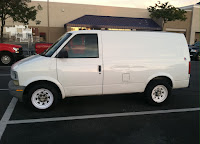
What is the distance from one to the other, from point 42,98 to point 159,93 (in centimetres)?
319

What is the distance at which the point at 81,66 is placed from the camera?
438 centimetres

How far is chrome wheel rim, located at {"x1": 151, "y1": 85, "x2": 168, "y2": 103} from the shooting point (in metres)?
5.09

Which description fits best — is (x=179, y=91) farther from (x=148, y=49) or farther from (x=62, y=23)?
(x=62, y=23)

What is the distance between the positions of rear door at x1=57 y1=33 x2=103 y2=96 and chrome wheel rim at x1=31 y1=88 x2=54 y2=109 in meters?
0.43

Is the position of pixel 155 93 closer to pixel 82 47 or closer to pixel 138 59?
pixel 138 59

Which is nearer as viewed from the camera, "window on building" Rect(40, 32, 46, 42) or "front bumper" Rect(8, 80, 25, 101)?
"front bumper" Rect(8, 80, 25, 101)

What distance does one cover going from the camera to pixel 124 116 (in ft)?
14.1

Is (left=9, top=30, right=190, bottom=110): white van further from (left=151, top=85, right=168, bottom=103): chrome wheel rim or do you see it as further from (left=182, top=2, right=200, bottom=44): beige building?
(left=182, top=2, right=200, bottom=44): beige building

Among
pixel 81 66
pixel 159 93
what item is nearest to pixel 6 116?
pixel 81 66

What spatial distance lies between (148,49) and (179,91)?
268cm

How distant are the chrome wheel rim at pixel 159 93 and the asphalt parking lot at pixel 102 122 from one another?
24 centimetres

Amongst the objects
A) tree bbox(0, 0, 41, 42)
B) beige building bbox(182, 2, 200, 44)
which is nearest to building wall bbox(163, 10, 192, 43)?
beige building bbox(182, 2, 200, 44)

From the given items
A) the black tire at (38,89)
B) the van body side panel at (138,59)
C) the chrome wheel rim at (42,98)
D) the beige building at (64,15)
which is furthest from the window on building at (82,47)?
the beige building at (64,15)

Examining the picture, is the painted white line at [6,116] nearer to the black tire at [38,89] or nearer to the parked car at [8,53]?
the black tire at [38,89]
